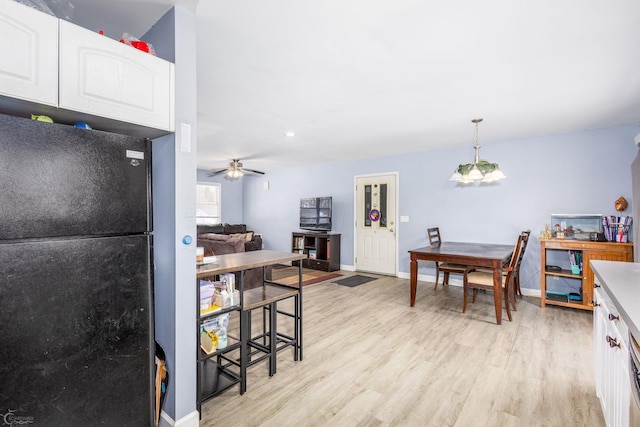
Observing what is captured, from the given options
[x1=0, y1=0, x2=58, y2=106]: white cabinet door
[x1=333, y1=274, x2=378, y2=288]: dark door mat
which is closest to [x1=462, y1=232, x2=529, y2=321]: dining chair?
[x1=333, y1=274, x2=378, y2=288]: dark door mat

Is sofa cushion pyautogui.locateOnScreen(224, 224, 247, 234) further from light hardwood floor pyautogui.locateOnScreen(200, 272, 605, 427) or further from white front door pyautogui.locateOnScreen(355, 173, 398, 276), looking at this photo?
light hardwood floor pyautogui.locateOnScreen(200, 272, 605, 427)

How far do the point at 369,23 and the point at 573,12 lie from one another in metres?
1.13

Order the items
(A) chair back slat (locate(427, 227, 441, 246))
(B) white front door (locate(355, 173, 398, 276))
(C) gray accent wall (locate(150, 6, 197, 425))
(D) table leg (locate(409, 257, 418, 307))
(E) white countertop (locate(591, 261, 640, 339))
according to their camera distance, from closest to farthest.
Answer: (E) white countertop (locate(591, 261, 640, 339)) → (C) gray accent wall (locate(150, 6, 197, 425)) → (D) table leg (locate(409, 257, 418, 307)) → (A) chair back slat (locate(427, 227, 441, 246)) → (B) white front door (locate(355, 173, 398, 276))

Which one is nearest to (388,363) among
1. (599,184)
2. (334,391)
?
(334,391)

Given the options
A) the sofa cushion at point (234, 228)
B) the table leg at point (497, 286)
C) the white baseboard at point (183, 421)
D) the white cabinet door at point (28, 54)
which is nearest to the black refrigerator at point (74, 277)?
the white cabinet door at point (28, 54)

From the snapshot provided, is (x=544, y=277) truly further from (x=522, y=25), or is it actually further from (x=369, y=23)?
(x=369, y=23)

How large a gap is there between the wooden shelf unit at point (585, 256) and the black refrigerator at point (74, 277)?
4370 millimetres

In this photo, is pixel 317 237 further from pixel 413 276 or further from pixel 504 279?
pixel 504 279

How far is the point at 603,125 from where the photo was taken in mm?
3842

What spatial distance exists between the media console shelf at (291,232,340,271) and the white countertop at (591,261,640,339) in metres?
4.55

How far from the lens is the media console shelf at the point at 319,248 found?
6230mm

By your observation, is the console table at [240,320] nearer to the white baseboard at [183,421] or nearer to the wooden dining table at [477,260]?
the white baseboard at [183,421]

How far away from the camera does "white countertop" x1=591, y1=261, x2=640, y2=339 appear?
3.23 ft

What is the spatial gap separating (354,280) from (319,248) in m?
1.30
